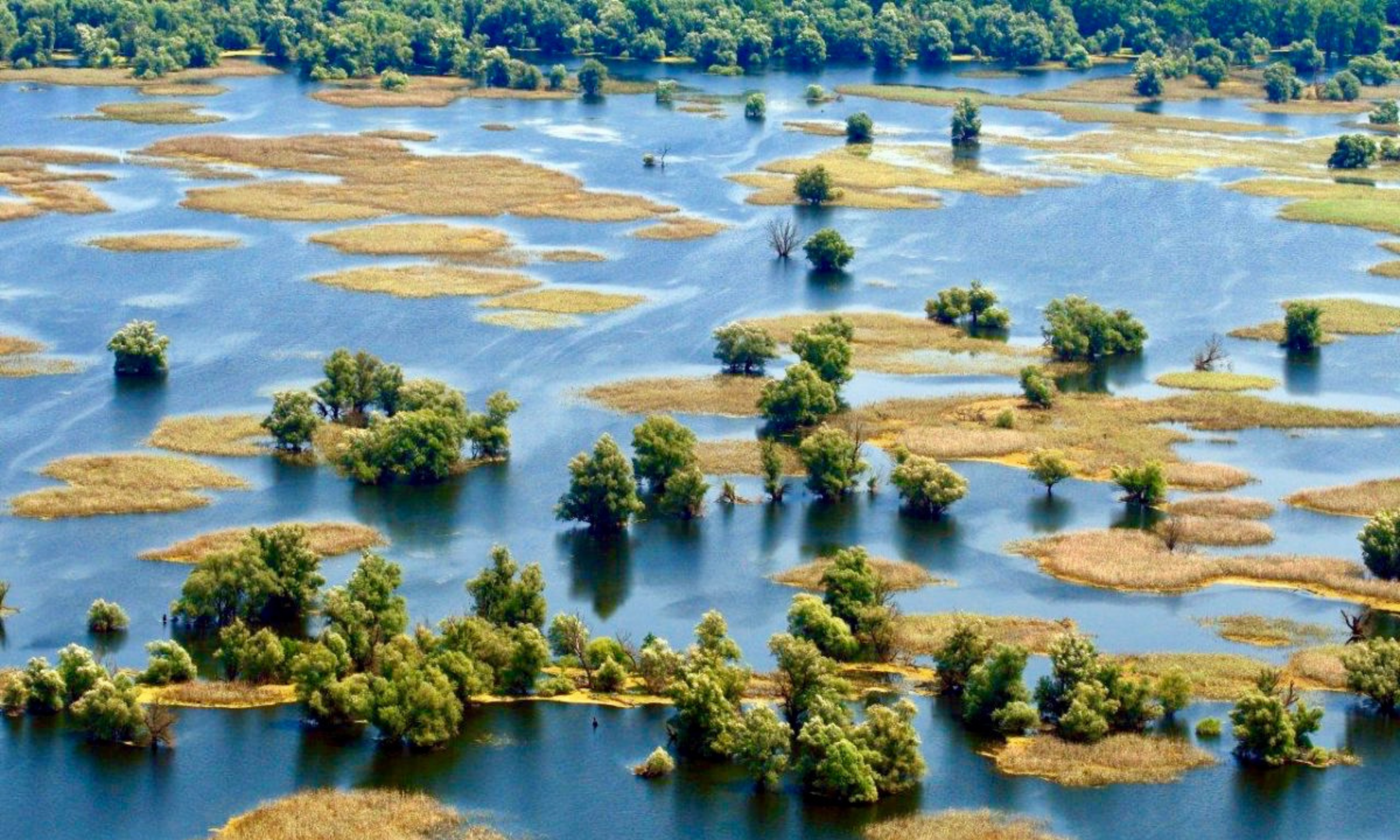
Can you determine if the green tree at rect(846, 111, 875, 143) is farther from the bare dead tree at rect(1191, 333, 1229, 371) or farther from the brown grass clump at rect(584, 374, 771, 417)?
the brown grass clump at rect(584, 374, 771, 417)

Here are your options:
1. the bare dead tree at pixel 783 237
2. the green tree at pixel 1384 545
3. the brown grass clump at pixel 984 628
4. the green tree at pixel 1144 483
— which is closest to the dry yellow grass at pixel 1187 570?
the green tree at pixel 1384 545

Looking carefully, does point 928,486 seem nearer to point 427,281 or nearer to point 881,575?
point 881,575

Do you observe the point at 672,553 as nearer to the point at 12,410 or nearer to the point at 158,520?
the point at 158,520

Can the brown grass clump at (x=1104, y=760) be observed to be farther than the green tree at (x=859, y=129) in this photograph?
No

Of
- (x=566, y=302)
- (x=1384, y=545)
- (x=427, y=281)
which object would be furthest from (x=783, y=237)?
(x=1384, y=545)

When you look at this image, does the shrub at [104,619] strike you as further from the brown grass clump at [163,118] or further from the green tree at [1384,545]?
the brown grass clump at [163,118]

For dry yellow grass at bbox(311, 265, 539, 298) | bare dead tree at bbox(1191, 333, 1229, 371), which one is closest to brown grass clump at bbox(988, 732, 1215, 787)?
bare dead tree at bbox(1191, 333, 1229, 371)
